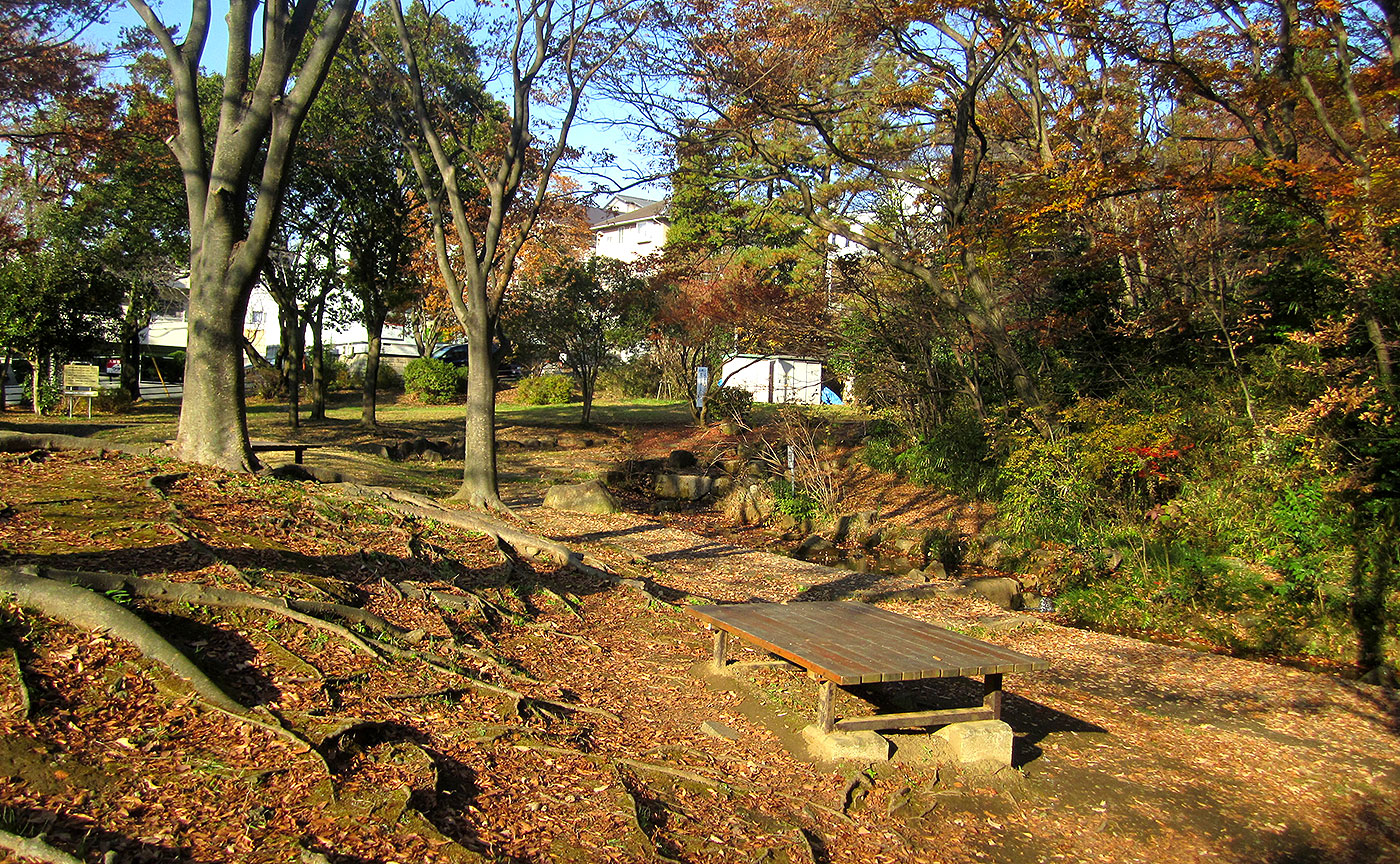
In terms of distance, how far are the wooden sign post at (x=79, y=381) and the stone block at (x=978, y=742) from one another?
2057cm

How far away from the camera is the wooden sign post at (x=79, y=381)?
19891mm

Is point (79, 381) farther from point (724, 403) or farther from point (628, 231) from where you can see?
point (628, 231)

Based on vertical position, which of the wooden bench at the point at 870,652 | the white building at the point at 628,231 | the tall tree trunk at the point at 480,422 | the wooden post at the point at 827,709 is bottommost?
the wooden post at the point at 827,709

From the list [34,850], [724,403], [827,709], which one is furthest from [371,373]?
[34,850]

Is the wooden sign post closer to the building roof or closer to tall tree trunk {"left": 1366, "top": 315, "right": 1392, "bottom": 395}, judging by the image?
tall tree trunk {"left": 1366, "top": 315, "right": 1392, "bottom": 395}

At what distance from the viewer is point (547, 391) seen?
1159 inches

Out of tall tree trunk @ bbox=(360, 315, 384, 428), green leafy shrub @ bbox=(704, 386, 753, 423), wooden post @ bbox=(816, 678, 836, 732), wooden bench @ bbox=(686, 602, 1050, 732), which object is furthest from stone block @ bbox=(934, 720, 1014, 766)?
tall tree trunk @ bbox=(360, 315, 384, 428)

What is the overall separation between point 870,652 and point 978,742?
0.83 metres

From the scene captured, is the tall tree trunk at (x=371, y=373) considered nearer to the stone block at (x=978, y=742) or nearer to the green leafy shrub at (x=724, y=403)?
the green leafy shrub at (x=724, y=403)

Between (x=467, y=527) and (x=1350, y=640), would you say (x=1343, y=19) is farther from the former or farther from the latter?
(x=467, y=527)

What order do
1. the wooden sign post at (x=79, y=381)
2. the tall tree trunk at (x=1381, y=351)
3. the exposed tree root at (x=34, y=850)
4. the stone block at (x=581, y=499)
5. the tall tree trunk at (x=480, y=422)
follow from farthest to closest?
the wooden sign post at (x=79, y=381) → the stone block at (x=581, y=499) → the tall tree trunk at (x=480, y=422) → the tall tree trunk at (x=1381, y=351) → the exposed tree root at (x=34, y=850)

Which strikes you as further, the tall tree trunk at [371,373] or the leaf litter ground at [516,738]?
the tall tree trunk at [371,373]

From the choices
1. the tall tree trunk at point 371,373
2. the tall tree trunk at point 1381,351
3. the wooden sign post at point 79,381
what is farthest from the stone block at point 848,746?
the wooden sign post at point 79,381

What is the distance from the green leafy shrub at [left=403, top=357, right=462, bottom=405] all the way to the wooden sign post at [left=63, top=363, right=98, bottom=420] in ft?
33.8
